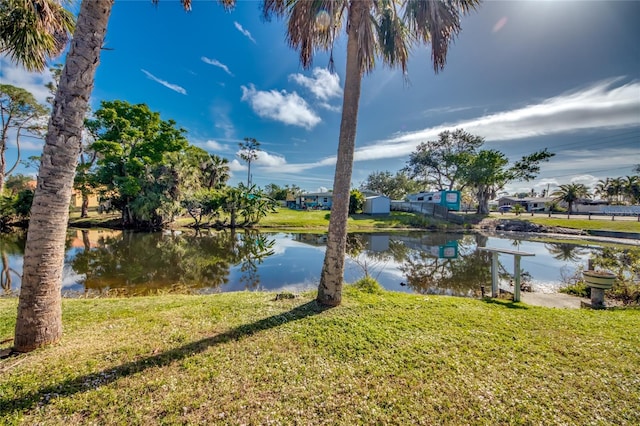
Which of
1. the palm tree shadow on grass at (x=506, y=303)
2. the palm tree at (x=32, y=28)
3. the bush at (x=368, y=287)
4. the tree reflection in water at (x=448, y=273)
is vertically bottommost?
the tree reflection in water at (x=448, y=273)

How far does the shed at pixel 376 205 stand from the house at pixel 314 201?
13.0 metres

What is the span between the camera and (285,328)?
4.07 m

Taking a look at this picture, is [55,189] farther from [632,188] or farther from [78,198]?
[632,188]

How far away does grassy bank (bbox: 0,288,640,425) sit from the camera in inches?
92.0

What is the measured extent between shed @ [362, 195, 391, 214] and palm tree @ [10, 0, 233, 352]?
37450 mm

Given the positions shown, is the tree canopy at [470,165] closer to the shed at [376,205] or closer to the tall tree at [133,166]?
the shed at [376,205]

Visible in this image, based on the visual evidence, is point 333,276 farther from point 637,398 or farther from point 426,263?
point 426,263

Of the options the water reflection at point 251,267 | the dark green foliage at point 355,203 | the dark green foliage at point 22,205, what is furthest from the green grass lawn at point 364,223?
the dark green foliage at point 22,205

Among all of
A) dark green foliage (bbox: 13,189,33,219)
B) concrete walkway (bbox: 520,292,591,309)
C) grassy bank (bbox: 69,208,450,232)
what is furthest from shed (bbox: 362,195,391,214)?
dark green foliage (bbox: 13,189,33,219)

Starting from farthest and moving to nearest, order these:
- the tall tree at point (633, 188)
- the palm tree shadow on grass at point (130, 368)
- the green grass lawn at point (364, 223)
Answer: the tall tree at point (633, 188) → the green grass lawn at point (364, 223) → the palm tree shadow on grass at point (130, 368)

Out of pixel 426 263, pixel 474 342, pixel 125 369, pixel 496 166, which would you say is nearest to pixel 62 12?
pixel 125 369

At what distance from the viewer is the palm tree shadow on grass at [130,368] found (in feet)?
7.50

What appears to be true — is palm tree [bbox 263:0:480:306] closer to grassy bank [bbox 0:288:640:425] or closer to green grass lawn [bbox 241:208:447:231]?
grassy bank [bbox 0:288:640:425]

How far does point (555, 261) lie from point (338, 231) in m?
15.2
